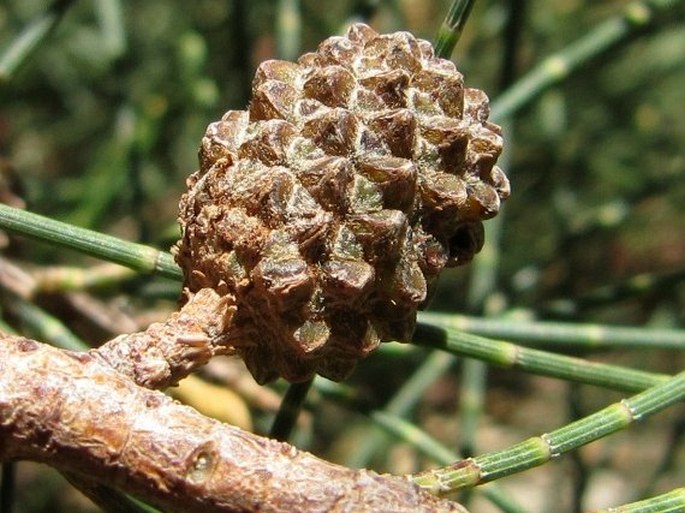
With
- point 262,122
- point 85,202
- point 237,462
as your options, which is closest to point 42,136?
point 85,202

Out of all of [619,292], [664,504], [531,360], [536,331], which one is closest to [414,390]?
[619,292]

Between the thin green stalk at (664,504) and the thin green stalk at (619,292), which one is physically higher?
the thin green stalk at (619,292)

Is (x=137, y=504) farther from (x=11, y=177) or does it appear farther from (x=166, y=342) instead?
(x=11, y=177)

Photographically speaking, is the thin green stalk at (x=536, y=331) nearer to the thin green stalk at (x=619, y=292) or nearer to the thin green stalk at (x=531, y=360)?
the thin green stalk at (x=531, y=360)

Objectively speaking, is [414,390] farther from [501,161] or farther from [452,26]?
[452,26]

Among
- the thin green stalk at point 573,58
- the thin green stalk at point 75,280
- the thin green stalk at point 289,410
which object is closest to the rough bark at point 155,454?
the thin green stalk at point 289,410

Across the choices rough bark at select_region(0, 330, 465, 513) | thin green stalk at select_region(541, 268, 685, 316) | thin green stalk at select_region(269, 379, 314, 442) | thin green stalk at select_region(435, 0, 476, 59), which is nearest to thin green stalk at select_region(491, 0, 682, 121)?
thin green stalk at select_region(541, 268, 685, 316)

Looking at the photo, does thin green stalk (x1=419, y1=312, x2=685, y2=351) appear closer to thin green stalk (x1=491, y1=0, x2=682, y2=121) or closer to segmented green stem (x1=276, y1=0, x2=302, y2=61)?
thin green stalk (x1=491, y1=0, x2=682, y2=121)
